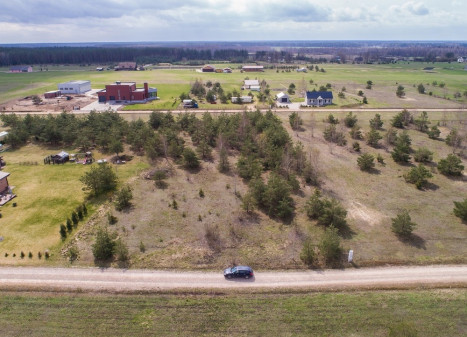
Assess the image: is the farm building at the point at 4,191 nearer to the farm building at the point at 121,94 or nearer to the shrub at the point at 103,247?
the shrub at the point at 103,247

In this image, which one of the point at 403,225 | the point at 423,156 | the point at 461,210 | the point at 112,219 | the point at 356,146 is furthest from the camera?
the point at 356,146

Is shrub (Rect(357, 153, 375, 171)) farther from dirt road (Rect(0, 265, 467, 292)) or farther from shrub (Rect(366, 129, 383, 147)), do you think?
dirt road (Rect(0, 265, 467, 292))

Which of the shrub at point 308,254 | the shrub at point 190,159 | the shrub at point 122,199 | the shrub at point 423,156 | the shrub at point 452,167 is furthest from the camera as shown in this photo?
the shrub at point 423,156

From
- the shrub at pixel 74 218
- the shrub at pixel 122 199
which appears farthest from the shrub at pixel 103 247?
the shrub at pixel 122 199

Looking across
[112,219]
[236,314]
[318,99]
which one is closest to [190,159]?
[112,219]

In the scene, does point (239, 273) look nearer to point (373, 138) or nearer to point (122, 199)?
point (122, 199)
